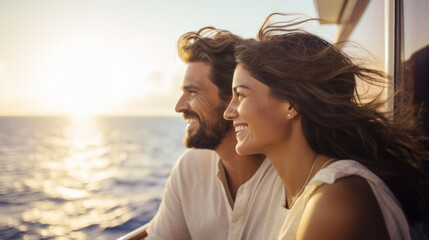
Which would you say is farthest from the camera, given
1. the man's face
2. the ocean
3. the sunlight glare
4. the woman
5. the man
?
the sunlight glare

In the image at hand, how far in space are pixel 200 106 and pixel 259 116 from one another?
2.61 ft

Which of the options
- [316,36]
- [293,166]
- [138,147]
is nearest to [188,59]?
[316,36]

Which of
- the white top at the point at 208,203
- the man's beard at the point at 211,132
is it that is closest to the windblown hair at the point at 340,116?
the white top at the point at 208,203

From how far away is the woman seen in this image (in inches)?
49.9

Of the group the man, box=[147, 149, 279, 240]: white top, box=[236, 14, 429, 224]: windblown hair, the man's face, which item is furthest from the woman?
the man's face

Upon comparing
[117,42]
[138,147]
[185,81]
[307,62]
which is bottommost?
[138,147]

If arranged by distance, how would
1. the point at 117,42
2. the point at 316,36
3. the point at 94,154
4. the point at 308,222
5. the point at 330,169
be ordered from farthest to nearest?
the point at 117,42, the point at 94,154, the point at 316,36, the point at 330,169, the point at 308,222

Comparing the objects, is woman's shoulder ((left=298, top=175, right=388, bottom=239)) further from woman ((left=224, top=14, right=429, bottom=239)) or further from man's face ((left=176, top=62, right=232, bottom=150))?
man's face ((left=176, top=62, right=232, bottom=150))

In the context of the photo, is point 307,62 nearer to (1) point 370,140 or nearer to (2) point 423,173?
(1) point 370,140

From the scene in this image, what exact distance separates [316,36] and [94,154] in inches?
1605

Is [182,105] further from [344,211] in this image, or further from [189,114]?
[344,211]

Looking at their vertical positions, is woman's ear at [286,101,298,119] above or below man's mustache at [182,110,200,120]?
below

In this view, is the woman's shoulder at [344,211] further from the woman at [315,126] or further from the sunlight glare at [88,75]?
the sunlight glare at [88,75]

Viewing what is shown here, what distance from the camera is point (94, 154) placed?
3944cm
